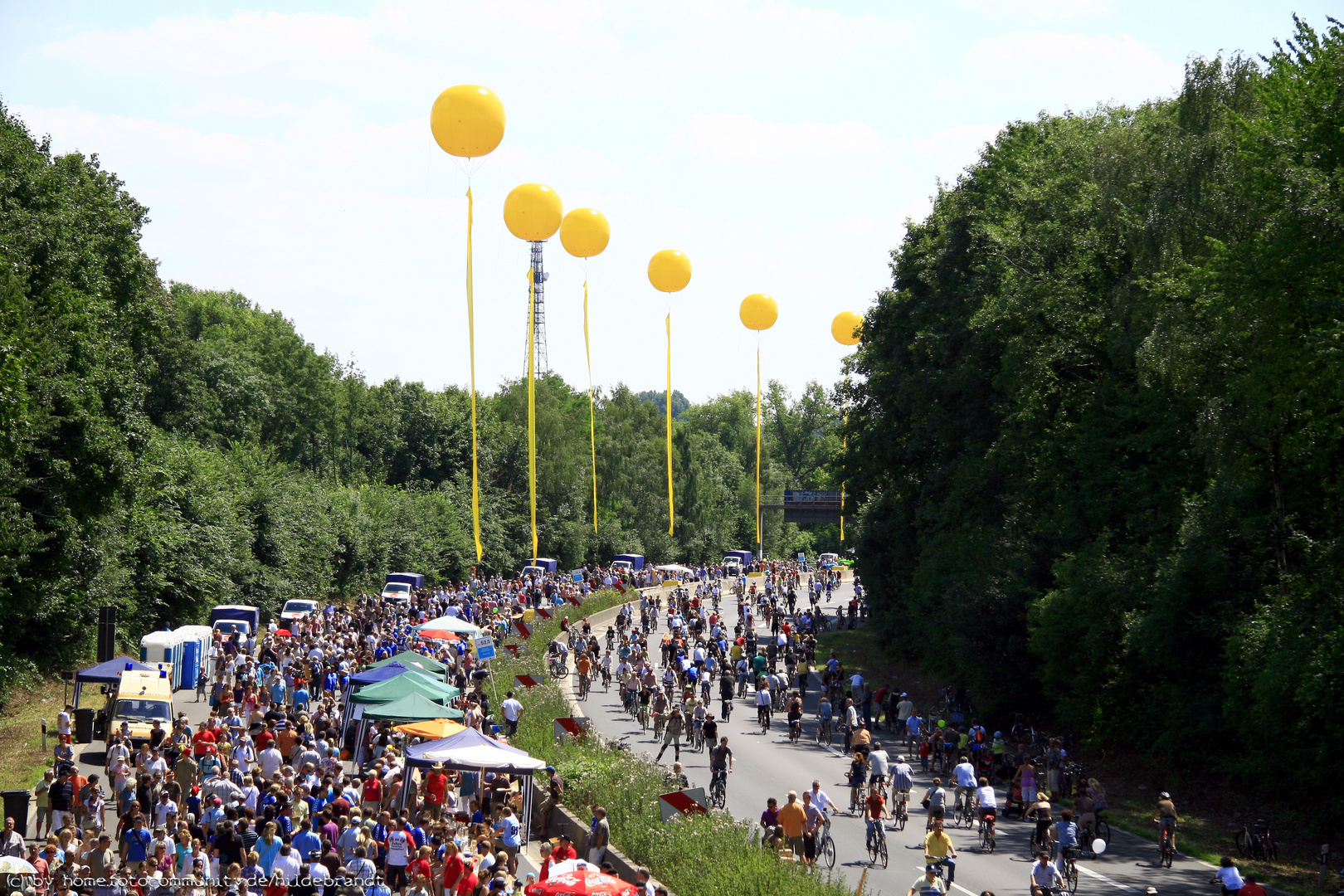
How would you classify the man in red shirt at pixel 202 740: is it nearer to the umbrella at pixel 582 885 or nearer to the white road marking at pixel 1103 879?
the umbrella at pixel 582 885

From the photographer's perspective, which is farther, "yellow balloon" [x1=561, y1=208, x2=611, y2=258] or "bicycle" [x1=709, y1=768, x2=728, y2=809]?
"yellow balloon" [x1=561, y1=208, x2=611, y2=258]

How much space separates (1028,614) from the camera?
30516 millimetres

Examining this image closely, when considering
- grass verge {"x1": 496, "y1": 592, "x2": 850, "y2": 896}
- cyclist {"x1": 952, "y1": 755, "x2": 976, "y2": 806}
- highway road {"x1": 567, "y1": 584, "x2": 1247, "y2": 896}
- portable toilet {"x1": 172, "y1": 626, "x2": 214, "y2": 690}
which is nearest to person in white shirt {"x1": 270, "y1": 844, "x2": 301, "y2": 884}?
grass verge {"x1": 496, "y1": 592, "x2": 850, "y2": 896}

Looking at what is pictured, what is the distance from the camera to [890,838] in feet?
71.0

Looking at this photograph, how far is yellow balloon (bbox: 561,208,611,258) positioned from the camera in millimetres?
41875

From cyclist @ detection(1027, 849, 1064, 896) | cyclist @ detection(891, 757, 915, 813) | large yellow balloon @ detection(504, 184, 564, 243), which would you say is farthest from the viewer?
large yellow balloon @ detection(504, 184, 564, 243)

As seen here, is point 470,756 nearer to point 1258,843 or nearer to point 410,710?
point 410,710

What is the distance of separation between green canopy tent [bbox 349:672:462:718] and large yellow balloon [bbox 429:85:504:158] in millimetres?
13963

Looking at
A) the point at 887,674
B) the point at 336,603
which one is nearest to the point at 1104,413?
the point at 887,674

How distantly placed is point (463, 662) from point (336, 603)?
25959mm

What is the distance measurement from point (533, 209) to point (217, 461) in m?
22.5

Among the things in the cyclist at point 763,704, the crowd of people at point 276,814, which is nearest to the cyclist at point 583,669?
the cyclist at point 763,704

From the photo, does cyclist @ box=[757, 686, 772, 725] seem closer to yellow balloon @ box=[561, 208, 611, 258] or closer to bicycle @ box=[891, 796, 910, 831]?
bicycle @ box=[891, 796, 910, 831]

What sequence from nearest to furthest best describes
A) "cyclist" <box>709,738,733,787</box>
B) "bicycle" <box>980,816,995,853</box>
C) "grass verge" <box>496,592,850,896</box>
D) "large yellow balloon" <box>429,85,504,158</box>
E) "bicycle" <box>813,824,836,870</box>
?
"grass verge" <box>496,592,850,896</box> < "bicycle" <box>813,824,836,870</box> < "bicycle" <box>980,816,995,853</box> < "cyclist" <box>709,738,733,787</box> < "large yellow balloon" <box>429,85,504,158</box>
